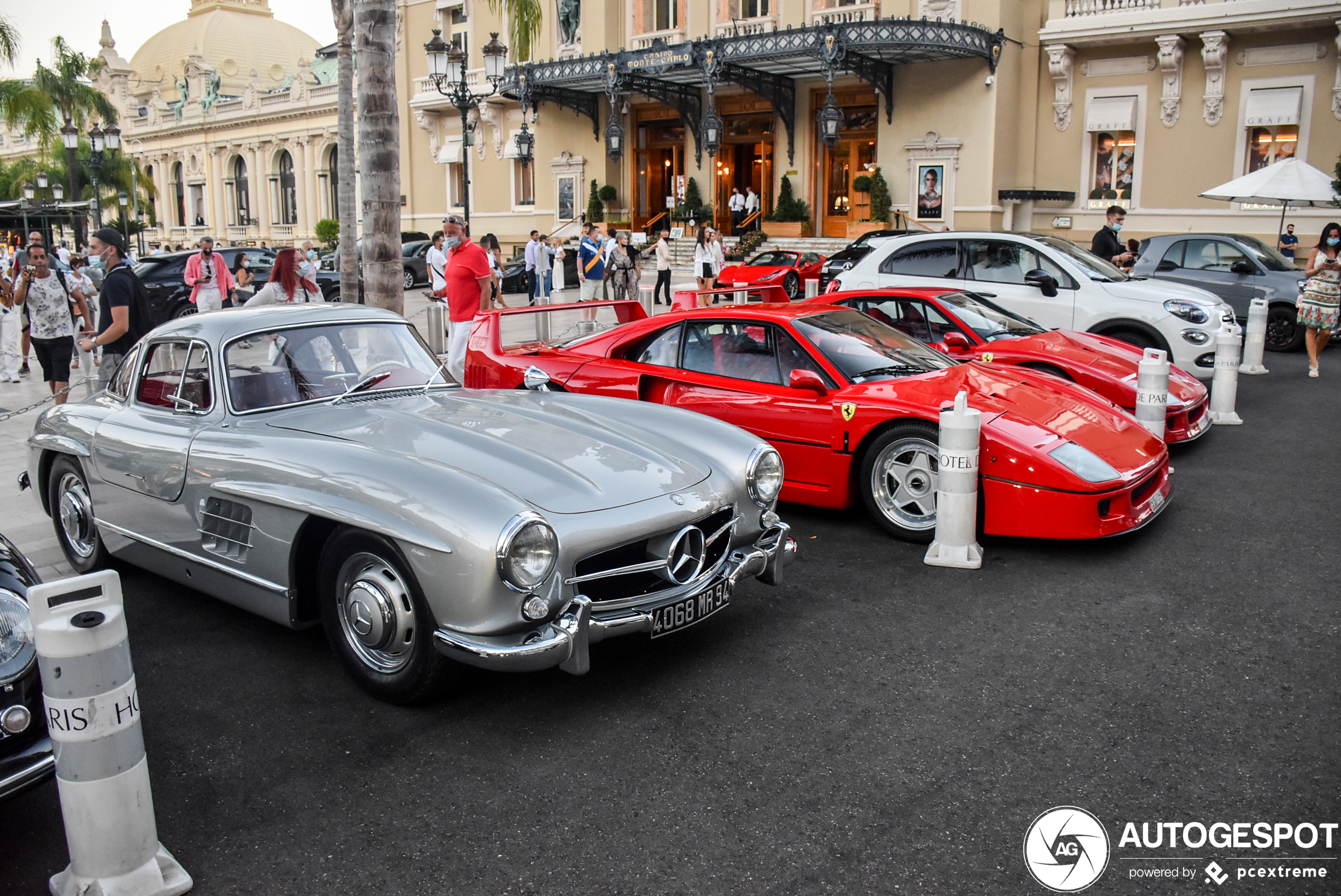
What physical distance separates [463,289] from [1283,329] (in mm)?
11530

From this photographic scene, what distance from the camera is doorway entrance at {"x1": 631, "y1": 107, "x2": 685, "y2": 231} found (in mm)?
32656

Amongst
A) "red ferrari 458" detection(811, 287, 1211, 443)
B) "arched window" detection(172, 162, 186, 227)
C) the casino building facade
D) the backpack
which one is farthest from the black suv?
"arched window" detection(172, 162, 186, 227)

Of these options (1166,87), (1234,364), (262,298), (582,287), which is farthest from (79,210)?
(1234,364)

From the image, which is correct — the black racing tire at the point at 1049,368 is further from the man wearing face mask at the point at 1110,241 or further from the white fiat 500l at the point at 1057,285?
the man wearing face mask at the point at 1110,241

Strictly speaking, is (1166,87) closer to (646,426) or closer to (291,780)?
(646,426)

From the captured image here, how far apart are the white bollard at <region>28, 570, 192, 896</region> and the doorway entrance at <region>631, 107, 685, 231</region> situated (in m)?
30.8

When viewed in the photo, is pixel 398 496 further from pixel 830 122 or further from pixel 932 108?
pixel 932 108

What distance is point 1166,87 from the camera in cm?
2456

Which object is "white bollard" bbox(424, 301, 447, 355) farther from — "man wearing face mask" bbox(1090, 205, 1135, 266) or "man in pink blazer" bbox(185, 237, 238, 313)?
"man wearing face mask" bbox(1090, 205, 1135, 266)

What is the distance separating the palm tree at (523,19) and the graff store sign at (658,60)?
1557 cm

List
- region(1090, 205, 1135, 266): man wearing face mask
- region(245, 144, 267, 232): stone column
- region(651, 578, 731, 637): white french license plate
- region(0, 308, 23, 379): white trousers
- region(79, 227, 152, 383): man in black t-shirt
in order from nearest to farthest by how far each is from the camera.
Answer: region(651, 578, 731, 637): white french license plate
region(79, 227, 152, 383): man in black t-shirt
region(0, 308, 23, 379): white trousers
region(1090, 205, 1135, 266): man wearing face mask
region(245, 144, 267, 232): stone column

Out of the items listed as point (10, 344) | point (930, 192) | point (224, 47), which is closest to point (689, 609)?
point (10, 344)

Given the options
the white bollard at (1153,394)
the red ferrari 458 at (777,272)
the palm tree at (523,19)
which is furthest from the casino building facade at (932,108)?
the white bollard at (1153,394)

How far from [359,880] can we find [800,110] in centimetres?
2945
